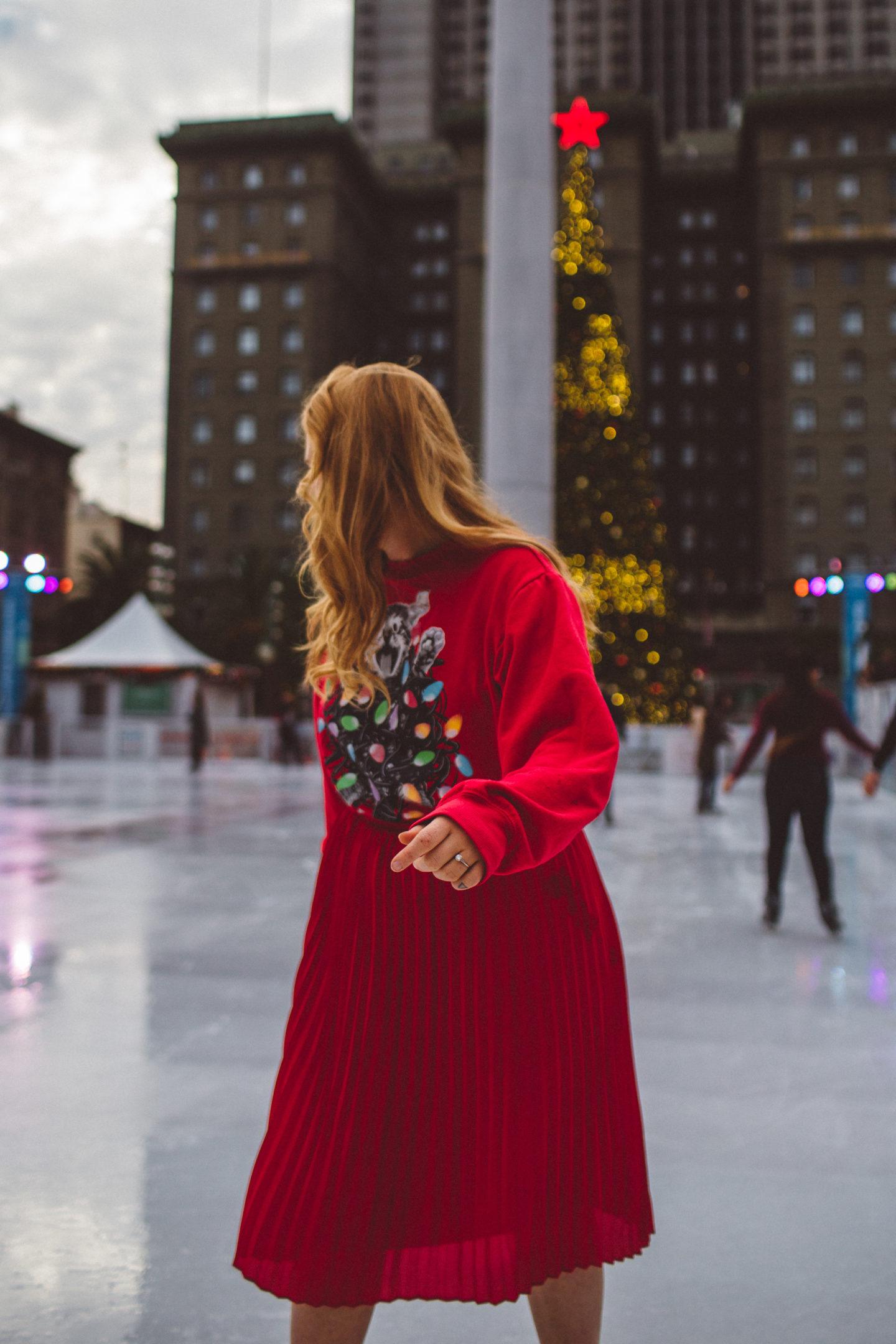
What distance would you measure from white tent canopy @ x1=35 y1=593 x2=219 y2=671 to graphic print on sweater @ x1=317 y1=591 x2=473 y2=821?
86.7 ft

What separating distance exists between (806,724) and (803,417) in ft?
192

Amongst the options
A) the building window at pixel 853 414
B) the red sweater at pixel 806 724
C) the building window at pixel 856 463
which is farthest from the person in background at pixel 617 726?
the building window at pixel 853 414

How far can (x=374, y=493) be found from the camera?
5.62 feet

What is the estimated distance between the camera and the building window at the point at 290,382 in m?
63.2

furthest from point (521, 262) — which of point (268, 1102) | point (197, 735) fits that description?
point (197, 735)

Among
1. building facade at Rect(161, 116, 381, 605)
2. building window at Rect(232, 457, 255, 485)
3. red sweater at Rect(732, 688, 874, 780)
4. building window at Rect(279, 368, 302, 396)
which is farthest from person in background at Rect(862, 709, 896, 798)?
building window at Rect(279, 368, 302, 396)

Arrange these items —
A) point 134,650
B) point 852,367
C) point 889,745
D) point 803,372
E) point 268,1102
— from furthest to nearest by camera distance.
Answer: point 803,372, point 852,367, point 134,650, point 889,745, point 268,1102

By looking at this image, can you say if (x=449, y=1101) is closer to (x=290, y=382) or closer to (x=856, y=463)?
(x=856, y=463)

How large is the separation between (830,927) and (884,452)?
5864 centimetres

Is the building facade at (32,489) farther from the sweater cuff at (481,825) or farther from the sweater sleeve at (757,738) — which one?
the sweater cuff at (481,825)

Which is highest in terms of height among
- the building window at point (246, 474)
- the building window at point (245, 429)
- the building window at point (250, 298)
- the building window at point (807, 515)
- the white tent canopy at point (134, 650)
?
the building window at point (250, 298)

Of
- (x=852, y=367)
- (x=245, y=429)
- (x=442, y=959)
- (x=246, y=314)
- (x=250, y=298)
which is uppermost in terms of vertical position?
(x=250, y=298)

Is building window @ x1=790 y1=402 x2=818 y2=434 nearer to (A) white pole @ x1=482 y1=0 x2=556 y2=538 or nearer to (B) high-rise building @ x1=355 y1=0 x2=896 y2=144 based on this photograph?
(B) high-rise building @ x1=355 y1=0 x2=896 y2=144

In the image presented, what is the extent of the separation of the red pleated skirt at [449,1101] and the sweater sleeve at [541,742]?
197mm
